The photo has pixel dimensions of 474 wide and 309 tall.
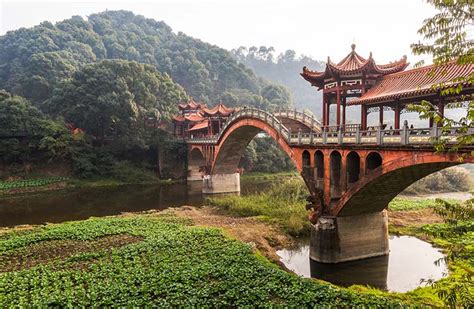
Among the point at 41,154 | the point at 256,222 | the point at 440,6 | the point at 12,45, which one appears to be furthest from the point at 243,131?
the point at 12,45

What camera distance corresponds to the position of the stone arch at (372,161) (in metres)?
17.4

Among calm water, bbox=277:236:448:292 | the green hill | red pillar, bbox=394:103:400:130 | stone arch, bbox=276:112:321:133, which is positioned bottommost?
calm water, bbox=277:236:448:292

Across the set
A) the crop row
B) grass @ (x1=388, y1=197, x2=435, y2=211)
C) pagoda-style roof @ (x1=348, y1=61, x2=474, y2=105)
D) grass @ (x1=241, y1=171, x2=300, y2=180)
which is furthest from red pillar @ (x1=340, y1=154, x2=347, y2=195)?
the crop row

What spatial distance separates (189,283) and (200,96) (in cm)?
8936

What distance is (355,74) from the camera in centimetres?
2088

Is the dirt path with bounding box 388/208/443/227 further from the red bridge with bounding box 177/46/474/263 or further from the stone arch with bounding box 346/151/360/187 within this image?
the stone arch with bounding box 346/151/360/187

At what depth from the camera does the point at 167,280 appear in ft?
44.8

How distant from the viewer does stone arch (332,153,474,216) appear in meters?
13.9

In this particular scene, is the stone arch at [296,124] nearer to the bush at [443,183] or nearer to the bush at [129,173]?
the bush at [443,183]

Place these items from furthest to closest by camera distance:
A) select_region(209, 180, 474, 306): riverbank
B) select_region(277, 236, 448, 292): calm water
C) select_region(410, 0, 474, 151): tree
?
select_region(209, 180, 474, 306): riverbank, select_region(277, 236, 448, 292): calm water, select_region(410, 0, 474, 151): tree

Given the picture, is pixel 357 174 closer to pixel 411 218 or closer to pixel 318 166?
pixel 318 166

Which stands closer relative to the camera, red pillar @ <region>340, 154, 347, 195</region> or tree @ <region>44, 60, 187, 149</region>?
red pillar @ <region>340, 154, 347, 195</region>

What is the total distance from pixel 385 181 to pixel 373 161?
1199 millimetres

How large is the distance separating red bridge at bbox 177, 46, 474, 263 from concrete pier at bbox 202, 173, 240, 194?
21464 mm
